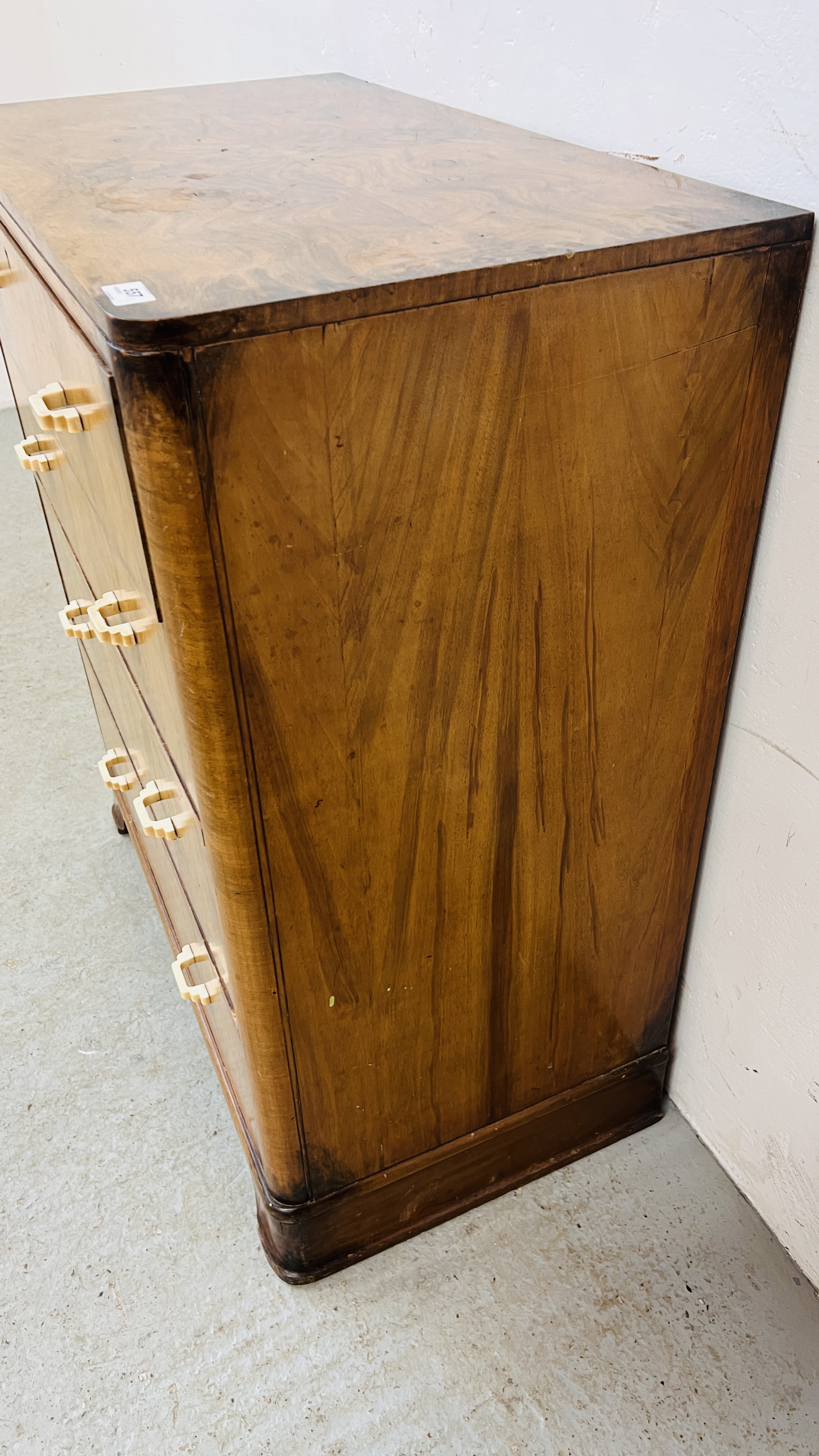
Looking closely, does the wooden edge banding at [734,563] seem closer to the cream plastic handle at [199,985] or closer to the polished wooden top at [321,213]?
the polished wooden top at [321,213]

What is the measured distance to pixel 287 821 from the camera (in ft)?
2.63

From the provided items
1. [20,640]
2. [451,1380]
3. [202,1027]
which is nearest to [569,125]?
[202,1027]

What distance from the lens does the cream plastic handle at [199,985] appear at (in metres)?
1.01

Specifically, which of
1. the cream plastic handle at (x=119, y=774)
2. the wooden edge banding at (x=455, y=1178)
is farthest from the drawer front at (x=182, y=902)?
the wooden edge banding at (x=455, y=1178)

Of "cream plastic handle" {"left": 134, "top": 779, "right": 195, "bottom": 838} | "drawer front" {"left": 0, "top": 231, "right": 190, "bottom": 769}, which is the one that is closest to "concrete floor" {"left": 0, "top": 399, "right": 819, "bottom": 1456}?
"cream plastic handle" {"left": 134, "top": 779, "right": 195, "bottom": 838}

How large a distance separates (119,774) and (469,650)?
29.4 inches

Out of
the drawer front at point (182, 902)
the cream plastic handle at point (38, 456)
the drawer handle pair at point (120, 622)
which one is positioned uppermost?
the cream plastic handle at point (38, 456)

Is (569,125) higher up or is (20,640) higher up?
(569,125)

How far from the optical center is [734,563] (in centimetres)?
89

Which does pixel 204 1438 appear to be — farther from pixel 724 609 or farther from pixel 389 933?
pixel 724 609

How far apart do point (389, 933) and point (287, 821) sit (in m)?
0.18

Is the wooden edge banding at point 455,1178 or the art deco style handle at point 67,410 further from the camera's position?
the wooden edge banding at point 455,1178

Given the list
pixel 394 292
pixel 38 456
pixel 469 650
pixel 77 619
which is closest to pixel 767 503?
pixel 469 650

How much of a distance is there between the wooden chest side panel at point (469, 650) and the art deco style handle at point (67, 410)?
6.2 inches
